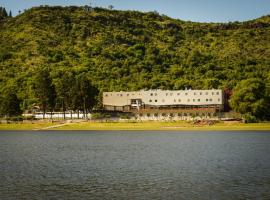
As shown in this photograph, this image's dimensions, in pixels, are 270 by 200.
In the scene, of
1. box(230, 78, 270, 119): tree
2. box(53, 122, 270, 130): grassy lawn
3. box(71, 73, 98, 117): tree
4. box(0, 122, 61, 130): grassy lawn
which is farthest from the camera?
box(71, 73, 98, 117): tree

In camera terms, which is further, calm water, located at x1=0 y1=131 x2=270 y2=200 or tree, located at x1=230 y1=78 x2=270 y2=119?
tree, located at x1=230 y1=78 x2=270 y2=119

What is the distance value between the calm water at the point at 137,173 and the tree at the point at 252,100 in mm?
73638

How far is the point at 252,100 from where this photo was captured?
16738cm

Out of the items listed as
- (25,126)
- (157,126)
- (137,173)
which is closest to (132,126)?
(157,126)

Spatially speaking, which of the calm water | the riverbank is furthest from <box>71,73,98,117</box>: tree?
the calm water

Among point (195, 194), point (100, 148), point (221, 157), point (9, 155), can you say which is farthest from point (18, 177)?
point (100, 148)

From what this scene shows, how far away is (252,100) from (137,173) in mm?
114207

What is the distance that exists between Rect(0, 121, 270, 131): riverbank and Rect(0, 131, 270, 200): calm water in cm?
6148

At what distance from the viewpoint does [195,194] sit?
152 ft

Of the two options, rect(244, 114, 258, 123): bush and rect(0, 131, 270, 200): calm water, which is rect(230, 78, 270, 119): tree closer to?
rect(244, 114, 258, 123): bush

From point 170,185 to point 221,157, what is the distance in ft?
87.8

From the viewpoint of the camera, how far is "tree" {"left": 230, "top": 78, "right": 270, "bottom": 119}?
539ft

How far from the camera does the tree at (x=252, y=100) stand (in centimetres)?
16425

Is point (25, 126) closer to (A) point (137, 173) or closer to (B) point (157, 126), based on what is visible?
(B) point (157, 126)
